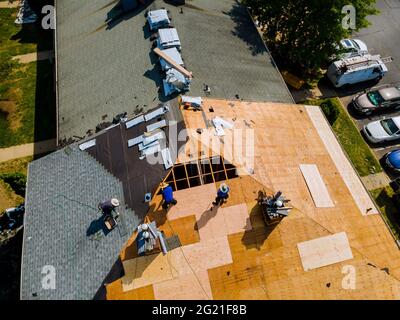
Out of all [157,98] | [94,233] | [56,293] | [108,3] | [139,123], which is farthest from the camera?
[108,3]

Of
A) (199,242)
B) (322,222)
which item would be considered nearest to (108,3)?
(199,242)

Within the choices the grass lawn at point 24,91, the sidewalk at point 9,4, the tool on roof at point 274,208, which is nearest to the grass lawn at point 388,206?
the tool on roof at point 274,208

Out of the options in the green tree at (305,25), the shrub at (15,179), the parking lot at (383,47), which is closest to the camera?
the shrub at (15,179)

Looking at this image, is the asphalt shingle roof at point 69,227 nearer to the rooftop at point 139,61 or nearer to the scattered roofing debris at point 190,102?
the rooftop at point 139,61

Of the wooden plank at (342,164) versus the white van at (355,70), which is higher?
the white van at (355,70)

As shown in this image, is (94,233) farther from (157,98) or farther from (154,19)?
(154,19)

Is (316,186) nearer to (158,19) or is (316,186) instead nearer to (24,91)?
(158,19)

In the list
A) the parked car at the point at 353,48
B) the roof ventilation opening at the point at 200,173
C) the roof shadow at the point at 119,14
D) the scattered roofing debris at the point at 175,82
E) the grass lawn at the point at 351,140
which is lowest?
the grass lawn at the point at 351,140
